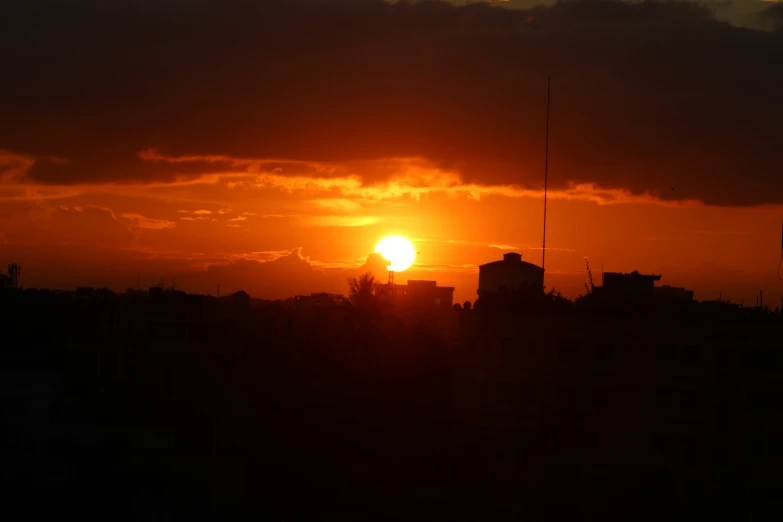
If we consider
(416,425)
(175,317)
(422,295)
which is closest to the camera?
(416,425)

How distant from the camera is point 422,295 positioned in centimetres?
11350

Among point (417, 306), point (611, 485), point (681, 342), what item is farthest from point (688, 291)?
point (611, 485)

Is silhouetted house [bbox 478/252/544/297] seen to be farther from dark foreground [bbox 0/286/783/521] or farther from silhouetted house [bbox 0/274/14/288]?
silhouetted house [bbox 0/274/14/288]

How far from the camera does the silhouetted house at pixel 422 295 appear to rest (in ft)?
350

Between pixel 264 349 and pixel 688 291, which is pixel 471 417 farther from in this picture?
pixel 688 291

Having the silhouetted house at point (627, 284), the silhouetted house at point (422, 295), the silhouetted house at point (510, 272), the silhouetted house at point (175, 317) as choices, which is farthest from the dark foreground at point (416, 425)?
the silhouetted house at point (422, 295)

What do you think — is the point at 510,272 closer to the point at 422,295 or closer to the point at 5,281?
the point at 422,295

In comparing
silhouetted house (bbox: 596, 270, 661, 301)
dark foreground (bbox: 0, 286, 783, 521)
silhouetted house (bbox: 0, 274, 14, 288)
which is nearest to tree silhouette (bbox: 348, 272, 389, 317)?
dark foreground (bbox: 0, 286, 783, 521)

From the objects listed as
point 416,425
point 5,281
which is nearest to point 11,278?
point 5,281

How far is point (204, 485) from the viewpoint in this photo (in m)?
49.8

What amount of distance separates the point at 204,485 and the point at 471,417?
21.3 meters

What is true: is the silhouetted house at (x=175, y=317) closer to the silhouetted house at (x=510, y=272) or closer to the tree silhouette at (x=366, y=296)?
the tree silhouette at (x=366, y=296)

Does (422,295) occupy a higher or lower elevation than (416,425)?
higher

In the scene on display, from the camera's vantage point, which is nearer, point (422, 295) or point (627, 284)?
point (627, 284)
